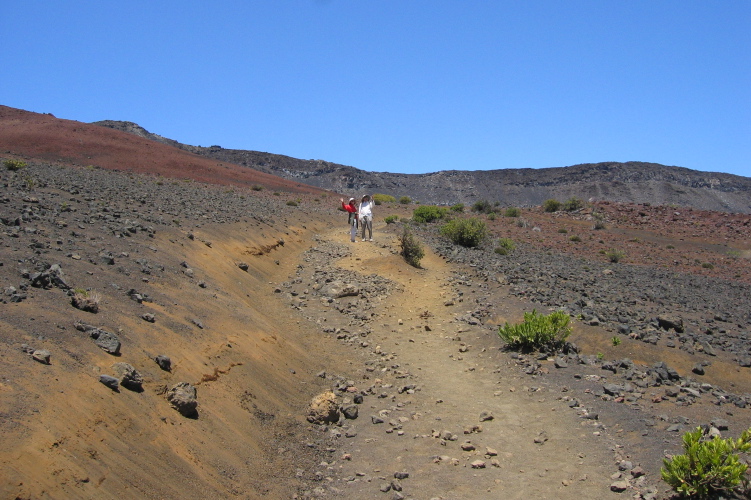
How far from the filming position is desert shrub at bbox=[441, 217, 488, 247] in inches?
813

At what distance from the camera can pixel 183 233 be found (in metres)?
12.9

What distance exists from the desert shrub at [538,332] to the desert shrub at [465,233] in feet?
35.9

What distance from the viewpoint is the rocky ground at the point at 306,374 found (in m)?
4.76

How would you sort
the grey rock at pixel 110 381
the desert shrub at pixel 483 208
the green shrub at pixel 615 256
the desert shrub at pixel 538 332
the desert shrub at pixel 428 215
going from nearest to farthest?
the grey rock at pixel 110 381 → the desert shrub at pixel 538 332 → the green shrub at pixel 615 256 → the desert shrub at pixel 428 215 → the desert shrub at pixel 483 208

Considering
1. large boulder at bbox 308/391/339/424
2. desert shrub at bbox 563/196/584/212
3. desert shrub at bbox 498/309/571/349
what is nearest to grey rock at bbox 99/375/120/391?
large boulder at bbox 308/391/339/424

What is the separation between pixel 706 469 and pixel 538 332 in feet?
15.2

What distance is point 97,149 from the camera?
5084 cm

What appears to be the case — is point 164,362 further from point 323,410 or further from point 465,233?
point 465,233

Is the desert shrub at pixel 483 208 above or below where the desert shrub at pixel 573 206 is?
below

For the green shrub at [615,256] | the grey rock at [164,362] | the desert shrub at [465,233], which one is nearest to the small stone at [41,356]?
the grey rock at [164,362]

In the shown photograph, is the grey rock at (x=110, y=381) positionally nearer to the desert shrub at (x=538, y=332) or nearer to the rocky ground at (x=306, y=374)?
the rocky ground at (x=306, y=374)

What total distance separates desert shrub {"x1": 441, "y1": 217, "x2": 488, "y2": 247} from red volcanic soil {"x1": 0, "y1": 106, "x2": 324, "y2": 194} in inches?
1237

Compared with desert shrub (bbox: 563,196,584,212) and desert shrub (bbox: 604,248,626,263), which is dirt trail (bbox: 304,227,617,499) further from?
desert shrub (bbox: 563,196,584,212)

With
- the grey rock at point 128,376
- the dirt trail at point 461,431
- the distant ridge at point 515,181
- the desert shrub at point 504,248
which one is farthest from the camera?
the distant ridge at point 515,181
